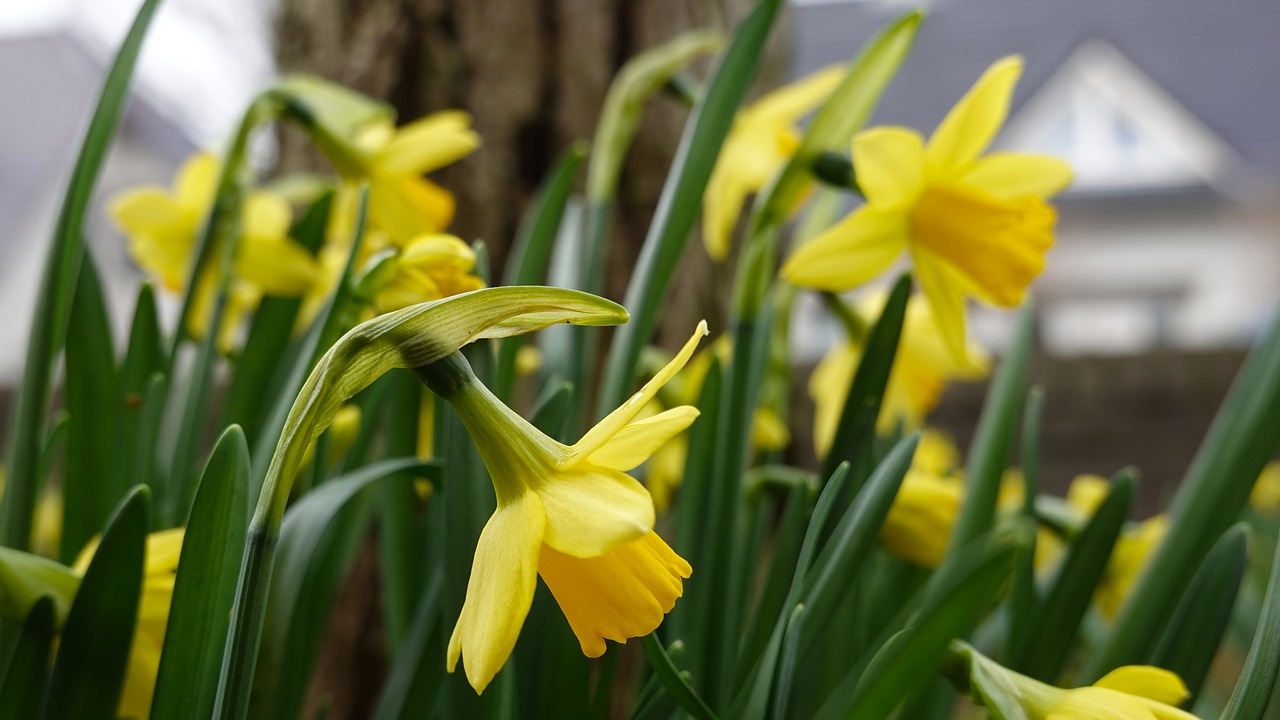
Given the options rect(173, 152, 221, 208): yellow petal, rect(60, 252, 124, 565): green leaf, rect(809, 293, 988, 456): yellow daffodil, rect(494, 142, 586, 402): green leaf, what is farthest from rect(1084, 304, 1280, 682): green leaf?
rect(173, 152, 221, 208): yellow petal

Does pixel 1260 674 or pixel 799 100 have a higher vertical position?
pixel 799 100

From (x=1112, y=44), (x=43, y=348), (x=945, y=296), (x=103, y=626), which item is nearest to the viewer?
(x=103, y=626)

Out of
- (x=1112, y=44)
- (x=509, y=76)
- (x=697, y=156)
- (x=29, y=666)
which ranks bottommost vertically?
(x=29, y=666)

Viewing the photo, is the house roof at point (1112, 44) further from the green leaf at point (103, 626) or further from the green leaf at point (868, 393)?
the green leaf at point (103, 626)

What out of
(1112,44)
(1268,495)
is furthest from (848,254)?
(1112,44)

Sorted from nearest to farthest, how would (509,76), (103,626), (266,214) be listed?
1. (103,626)
2. (266,214)
3. (509,76)

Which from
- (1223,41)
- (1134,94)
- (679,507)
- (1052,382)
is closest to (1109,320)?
(1134,94)

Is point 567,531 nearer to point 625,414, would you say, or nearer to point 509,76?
point 625,414

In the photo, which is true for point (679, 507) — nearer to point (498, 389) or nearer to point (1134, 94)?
point (498, 389)
